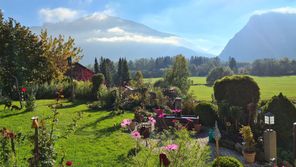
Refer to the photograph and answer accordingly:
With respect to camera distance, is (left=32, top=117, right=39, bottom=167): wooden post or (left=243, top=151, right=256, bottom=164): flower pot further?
(left=243, top=151, right=256, bottom=164): flower pot

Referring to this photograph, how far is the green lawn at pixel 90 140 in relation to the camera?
8203 mm

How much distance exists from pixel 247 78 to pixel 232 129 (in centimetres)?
199

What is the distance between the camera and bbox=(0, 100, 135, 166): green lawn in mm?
8203

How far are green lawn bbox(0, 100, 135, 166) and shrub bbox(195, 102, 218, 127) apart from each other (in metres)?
3.24

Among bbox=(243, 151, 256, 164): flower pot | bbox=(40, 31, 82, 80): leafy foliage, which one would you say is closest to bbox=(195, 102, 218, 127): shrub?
bbox=(243, 151, 256, 164): flower pot

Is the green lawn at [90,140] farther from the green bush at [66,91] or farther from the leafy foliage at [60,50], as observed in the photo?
the leafy foliage at [60,50]

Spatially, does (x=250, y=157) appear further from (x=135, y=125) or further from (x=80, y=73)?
(x=80, y=73)

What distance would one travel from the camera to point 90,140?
10.4 metres

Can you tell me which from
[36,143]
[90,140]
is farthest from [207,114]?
[36,143]

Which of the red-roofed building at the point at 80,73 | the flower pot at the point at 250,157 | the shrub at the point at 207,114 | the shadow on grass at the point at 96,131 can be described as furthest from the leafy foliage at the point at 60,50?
the flower pot at the point at 250,157

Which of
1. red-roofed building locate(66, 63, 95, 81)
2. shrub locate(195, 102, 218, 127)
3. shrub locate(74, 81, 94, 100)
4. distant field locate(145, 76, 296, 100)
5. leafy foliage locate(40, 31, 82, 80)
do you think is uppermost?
leafy foliage locate(40, 31, 82, 80)

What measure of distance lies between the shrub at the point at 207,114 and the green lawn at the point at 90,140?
3.24 metres

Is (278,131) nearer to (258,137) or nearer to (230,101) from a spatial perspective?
(258,137)

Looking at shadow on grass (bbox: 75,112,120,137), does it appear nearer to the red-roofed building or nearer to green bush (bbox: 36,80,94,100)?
green bush (bbox: 36,80,94,100)
